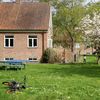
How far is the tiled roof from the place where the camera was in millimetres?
49531

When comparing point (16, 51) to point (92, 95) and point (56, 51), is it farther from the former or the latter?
point (92, 95)

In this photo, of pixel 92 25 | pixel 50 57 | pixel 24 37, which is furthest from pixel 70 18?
pixel 50 57

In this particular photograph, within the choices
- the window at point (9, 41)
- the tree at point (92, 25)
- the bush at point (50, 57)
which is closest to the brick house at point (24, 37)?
the window at point (9, 41)

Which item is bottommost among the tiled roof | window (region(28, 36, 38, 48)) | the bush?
the bush

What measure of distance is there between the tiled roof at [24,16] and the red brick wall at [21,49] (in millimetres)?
1076

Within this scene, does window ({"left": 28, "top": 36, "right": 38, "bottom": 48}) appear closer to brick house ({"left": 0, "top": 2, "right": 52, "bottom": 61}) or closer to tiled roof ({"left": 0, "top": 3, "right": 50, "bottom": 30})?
brick house ({"left": 0, "top": 2, "right": 52, "bottom": 61})

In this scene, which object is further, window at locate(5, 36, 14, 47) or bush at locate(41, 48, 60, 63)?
window at locate(5, 36, 14, 47)

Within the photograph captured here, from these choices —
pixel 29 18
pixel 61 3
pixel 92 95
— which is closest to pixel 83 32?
Answer: pixel 61 3

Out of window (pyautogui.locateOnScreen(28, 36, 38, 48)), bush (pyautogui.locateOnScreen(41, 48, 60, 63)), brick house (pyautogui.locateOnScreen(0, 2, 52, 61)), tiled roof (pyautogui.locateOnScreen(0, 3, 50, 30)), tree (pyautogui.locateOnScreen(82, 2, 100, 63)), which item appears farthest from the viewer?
tree (pyautogui.locateOnScreen(82, 2, 100, 63))

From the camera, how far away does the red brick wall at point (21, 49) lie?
161ft

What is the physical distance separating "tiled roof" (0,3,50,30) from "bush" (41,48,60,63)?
124 inches

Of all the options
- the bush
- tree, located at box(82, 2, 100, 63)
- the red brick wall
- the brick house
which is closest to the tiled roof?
the brick house

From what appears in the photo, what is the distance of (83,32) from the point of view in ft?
236

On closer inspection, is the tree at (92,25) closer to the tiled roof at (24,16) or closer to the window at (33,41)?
the tiled roof at (24,16)
